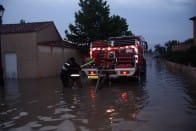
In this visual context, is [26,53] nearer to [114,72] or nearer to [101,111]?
[114,72]

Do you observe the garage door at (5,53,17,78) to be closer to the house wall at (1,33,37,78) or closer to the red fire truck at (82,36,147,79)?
the house wall at (1,33,37,78)

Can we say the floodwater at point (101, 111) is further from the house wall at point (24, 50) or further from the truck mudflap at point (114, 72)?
the house wall at point (24, 50)

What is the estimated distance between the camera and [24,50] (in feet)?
89.6

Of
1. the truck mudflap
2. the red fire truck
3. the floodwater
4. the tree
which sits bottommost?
the floodwater

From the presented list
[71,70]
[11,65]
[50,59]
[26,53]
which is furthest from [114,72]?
[11,65]

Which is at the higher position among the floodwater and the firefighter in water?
the firefighter in water

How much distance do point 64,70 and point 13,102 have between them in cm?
449

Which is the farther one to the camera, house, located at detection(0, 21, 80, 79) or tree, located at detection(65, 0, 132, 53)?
tree, located at detection(65, 0, 132, 53)

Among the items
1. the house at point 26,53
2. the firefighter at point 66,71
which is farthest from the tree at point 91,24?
the firefighter at point 66,71

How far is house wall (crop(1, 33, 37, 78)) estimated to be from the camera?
88.4ft

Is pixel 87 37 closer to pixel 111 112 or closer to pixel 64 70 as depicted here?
pixel 64 70

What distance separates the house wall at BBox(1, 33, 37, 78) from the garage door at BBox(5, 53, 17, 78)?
0.98ft

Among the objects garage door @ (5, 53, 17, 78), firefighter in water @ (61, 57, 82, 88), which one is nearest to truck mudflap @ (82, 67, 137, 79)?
firefighter in water @ (61, 57, 82, 88)

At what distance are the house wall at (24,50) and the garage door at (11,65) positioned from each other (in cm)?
30
